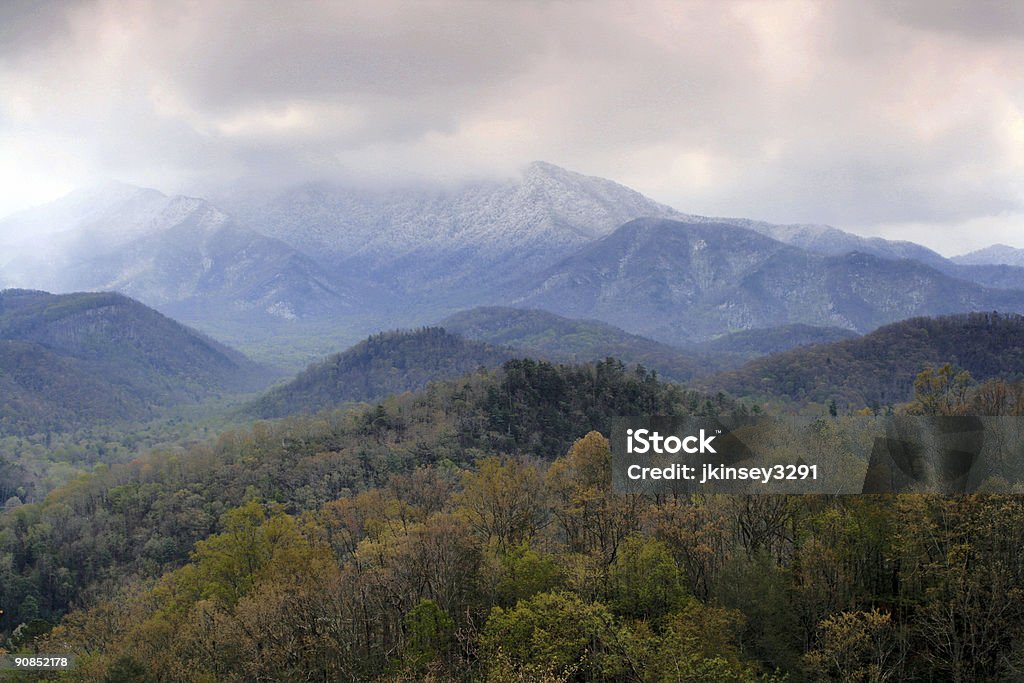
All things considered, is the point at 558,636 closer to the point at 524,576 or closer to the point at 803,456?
the point at 524,576

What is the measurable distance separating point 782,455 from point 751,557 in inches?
321

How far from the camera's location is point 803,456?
53906mm

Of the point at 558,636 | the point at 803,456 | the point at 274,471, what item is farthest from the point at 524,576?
the point at 274,471

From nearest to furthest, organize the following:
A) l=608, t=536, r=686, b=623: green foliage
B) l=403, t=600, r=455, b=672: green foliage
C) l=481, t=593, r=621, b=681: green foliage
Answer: l=481, t=593, r=621, b=681: green foliage < l=403, t=600, r=455, b=672: green foliage < l=608, t=536, r=686, b=623: green foliage

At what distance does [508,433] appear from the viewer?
172500 mm

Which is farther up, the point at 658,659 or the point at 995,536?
→ the point at 995,536

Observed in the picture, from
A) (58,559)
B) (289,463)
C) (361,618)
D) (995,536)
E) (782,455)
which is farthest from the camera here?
(289,463)

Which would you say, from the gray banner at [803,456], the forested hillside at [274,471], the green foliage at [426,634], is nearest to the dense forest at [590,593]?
the green foliage at [426,634]

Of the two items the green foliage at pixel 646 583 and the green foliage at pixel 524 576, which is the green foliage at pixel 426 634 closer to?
the green foliage at pixel 524 576

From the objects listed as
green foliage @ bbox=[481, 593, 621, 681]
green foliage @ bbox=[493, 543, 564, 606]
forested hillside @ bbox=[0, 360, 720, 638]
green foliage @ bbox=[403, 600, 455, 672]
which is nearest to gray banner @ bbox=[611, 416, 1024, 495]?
green foliage @ bbox=[493, 543, 564, 606]

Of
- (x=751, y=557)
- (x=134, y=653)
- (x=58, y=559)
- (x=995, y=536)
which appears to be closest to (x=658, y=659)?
(x=751, y=557)

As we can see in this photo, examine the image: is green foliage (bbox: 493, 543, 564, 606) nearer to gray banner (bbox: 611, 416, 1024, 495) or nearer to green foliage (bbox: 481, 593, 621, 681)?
green foliage (bbox: 481, 593, 621, 681)

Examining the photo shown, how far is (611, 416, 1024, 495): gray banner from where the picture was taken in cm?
4941

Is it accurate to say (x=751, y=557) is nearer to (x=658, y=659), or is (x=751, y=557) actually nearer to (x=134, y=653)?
(x=658, y=659)
